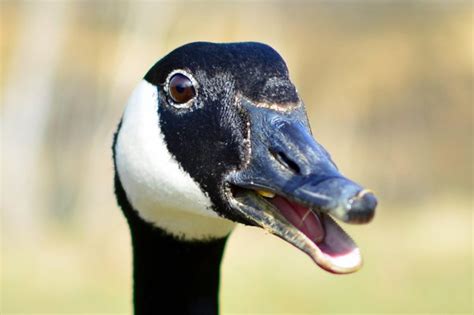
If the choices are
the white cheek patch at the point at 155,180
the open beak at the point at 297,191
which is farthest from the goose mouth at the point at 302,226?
the white cheek patch at the point at 155,180

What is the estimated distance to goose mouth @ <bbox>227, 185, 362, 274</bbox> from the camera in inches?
78.3

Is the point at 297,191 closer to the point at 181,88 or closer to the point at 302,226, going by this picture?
the point at 302,226

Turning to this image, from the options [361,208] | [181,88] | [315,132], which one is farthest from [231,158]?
[315,132]

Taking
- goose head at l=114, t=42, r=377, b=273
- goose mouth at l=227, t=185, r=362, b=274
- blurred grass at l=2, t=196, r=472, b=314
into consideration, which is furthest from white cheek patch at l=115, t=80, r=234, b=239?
blurred grass at l=2, t=196, r=472, b=314

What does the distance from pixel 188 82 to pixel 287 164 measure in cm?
46

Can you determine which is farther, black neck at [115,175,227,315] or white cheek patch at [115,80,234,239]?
black neck at [115,175,227,315]

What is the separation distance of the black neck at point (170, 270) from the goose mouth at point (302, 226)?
1.74 ft

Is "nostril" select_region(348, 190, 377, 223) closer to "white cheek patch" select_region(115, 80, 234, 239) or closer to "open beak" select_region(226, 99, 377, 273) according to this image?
"open beak" select_region(226, 99, 377, 273)

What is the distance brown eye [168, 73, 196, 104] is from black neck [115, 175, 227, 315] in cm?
40

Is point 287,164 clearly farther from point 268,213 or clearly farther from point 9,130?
point 9,130

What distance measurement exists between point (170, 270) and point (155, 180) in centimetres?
48

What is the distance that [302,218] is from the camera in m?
2.14

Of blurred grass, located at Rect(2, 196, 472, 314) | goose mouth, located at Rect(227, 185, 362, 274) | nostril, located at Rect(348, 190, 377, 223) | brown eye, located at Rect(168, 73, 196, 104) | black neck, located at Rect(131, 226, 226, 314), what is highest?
brown eye, located at Rect(168, 73, 196, 104)

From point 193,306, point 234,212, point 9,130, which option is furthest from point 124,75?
point 234,212
